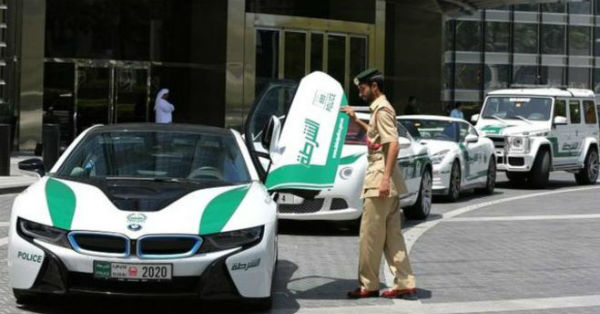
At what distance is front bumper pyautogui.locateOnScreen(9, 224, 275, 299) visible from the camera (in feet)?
21.2

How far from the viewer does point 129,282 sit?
21.3ft

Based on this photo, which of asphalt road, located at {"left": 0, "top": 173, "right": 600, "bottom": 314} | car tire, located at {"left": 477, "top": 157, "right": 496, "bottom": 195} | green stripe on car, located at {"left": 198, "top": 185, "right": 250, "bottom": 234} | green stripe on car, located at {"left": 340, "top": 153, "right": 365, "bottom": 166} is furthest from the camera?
car tire, located at {"left": 477, "top": 157, "right": 496, "bottom": 195}

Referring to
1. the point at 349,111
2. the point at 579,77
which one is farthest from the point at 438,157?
the point at 579,77

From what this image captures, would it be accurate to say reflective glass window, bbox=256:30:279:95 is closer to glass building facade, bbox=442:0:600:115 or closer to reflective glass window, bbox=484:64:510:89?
glass building facade, bbox=442:0:600:115

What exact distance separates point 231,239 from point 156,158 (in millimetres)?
1570

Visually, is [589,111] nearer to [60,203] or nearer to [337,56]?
[337,56]

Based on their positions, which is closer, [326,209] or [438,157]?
[326,209]

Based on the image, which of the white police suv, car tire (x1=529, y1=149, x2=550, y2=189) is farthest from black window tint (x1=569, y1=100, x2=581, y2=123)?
car tire (x1=529, y1=149, x2=550, y2=189)

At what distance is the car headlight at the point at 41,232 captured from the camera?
655 centimetres

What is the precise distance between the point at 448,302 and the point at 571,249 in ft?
13.6

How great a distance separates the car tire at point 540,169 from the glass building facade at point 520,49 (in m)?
26.2

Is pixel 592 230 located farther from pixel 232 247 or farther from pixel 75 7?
pixel 75 7

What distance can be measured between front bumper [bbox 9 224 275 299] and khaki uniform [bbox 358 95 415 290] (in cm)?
134

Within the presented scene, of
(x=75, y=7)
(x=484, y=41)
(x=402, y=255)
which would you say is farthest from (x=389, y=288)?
(x=484, y=41)
